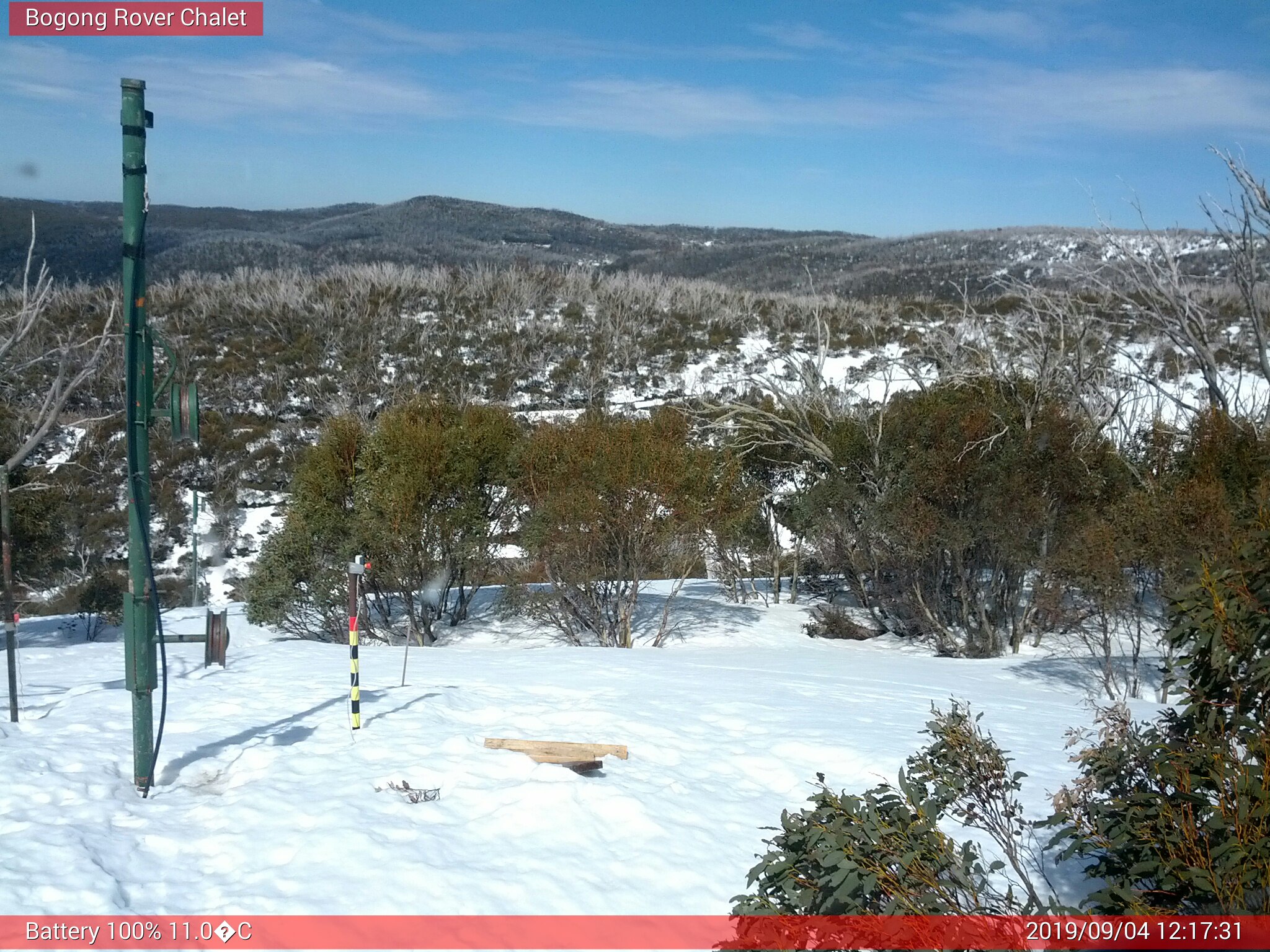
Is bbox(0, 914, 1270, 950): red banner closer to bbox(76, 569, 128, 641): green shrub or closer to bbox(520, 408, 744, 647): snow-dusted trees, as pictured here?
bbox(520, 408, 744, 647): snow-dusted trees

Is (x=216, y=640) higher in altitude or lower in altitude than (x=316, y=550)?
higher

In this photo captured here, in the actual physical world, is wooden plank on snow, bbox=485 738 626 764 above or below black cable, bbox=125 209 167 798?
below

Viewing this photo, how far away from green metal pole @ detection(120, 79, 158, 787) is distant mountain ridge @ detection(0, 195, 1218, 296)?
4498cm

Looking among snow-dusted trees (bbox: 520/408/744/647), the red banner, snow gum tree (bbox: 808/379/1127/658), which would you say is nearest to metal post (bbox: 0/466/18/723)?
the red banner

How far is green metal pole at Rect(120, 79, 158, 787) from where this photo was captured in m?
5.11

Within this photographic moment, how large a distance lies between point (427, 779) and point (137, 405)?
Answer: 2.73m

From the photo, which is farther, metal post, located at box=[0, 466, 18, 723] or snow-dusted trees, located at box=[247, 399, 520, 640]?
snow-dusted trees, located at box=[247, 399, 520, 640]

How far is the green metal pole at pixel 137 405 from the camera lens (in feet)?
16.8

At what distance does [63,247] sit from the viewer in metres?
59.3

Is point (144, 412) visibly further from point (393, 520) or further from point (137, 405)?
point (393, 520)

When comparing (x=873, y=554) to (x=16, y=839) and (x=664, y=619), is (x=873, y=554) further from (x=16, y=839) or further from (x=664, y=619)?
(x=16, y=839)

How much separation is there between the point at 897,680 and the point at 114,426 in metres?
30.3

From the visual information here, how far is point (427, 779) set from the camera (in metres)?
5.92

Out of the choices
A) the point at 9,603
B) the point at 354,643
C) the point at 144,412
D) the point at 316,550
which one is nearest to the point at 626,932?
the point at 354,643
